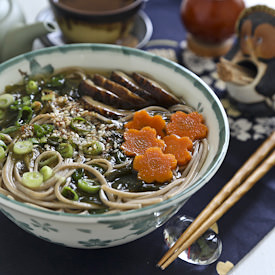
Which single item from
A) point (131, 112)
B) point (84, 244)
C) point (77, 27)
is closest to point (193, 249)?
point (84, 244)

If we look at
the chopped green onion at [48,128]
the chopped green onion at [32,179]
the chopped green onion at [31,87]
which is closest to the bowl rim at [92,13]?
the chopped green onion at [31,87]

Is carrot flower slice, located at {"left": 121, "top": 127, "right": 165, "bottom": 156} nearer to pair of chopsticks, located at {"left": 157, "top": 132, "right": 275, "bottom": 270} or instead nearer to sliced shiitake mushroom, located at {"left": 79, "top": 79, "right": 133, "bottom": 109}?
sliced shiitake mushroom, located at {"left": 79, "top": 79, "right": 133, "bottom": 109}

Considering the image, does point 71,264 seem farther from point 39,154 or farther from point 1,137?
point 1,137

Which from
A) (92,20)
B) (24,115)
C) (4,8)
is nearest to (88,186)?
(24,115)

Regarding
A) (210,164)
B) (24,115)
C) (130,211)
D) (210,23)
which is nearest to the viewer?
(130,211)

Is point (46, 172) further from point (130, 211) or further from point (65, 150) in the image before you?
point (130, 211)

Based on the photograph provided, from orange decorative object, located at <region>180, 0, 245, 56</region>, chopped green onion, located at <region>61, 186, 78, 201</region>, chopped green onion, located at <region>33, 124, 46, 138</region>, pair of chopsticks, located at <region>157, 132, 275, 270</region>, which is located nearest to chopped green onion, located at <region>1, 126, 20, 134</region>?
chopped green onion, located at <region>33, 124, 46, 138</region>

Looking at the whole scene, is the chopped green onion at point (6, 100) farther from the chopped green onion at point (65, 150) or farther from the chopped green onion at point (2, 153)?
the chopped green onion at point (65, 150)

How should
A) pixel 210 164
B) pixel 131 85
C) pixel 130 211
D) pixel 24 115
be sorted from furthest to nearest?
1. pixel 131 85
2. pixel 24 115
3. pixel 210 164
4. pixel 130 211
